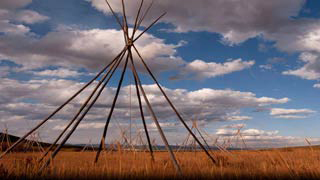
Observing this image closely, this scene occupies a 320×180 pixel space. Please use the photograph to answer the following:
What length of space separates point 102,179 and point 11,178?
1.05 metres

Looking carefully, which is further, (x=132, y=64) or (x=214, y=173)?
(x=132, y=64)

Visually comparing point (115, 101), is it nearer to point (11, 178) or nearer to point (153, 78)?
point (153, 78)

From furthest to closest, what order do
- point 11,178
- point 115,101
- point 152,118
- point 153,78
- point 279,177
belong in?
point 115,101
point 153,78
point 152,118
point 279,177
point 11,178

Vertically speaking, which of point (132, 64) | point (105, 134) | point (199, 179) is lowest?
point (199, 179)

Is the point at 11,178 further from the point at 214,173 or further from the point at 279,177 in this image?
the point at 279,177

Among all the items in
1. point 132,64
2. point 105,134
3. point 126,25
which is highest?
point 126,25

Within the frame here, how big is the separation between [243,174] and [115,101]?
9.59ft

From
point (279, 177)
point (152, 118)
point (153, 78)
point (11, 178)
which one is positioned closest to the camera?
point (11, 178)

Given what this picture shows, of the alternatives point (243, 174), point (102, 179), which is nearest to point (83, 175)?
point (102, 179)

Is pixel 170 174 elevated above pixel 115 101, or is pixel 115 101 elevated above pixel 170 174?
pixel 115 101

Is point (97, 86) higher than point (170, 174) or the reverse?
higher

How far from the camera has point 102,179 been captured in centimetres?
373

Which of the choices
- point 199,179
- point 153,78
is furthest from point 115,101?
point 199,179

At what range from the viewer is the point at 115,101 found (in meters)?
6.18
